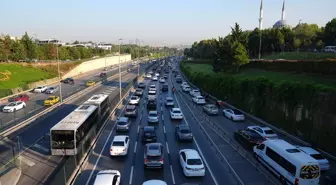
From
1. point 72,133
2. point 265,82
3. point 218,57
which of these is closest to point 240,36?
point 218,57

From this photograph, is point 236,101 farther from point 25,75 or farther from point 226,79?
point 25,75

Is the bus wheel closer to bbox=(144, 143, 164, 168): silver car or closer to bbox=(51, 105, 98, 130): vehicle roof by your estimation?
bbox=(144, 143, 164, 168): silver car

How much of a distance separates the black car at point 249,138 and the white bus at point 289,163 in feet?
9.35

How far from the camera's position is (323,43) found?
7175cm

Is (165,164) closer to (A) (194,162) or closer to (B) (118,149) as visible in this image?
(A) (194,162)

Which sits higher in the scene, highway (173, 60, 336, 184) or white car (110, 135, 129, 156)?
white car (110, 135, 129, 156)

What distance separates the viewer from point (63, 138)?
20469 mm

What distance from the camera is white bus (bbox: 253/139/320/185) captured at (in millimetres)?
16422

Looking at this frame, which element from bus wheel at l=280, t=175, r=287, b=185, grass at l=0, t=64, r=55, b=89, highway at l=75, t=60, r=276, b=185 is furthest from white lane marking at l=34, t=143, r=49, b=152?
grass at l=0, t=64, r=55, b=89

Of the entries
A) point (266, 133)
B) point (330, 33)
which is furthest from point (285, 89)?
point (330, 33)

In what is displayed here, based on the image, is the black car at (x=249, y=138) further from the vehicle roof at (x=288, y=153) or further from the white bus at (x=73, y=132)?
the white bus at (x=73, y=132)

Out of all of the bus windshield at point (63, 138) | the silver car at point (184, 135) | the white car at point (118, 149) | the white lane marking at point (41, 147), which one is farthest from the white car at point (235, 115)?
the white lane marking at point (41, 147)

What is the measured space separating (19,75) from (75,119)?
5488 cm

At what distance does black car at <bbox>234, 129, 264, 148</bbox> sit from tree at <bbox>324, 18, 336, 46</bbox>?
2294 inches
